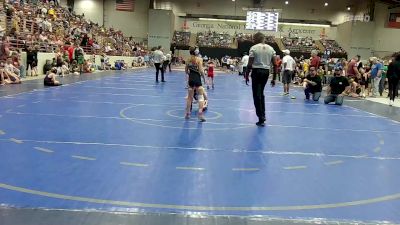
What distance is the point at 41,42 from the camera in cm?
2262

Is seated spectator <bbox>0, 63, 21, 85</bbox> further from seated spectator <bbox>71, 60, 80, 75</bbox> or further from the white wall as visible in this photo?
the white wall

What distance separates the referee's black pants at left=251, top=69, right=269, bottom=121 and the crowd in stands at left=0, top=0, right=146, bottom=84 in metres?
9.55

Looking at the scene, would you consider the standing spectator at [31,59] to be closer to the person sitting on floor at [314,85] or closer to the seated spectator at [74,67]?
the seated spectator at [74,67]

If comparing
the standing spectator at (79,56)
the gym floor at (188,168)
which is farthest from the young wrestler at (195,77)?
the standing spectator at (79,56)

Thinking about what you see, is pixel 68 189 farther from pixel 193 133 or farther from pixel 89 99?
pixel 89 99

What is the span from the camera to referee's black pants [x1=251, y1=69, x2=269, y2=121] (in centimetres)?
876

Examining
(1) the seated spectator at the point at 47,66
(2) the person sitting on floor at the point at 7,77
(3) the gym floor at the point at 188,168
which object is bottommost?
(3) the gym floor at the point at 188,168

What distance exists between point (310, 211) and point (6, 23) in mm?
21212

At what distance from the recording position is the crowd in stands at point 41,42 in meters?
16.7

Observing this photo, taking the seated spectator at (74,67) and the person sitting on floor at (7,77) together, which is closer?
the person sitting on floor at (7,77)

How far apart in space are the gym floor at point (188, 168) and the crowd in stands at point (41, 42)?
7.57 metres

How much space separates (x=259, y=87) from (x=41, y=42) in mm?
17151

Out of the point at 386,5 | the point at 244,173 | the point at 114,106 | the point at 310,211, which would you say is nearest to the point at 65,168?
the point at 244,173

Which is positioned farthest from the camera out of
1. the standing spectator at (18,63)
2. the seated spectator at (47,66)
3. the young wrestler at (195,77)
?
the seated spectator at (47,66)
